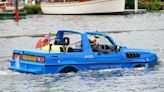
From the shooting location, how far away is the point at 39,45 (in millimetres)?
23312

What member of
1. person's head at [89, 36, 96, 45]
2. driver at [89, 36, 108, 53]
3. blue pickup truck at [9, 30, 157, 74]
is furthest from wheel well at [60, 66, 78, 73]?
person's head at [89, 36, 96, 45]

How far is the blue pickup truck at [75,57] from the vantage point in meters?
20.7

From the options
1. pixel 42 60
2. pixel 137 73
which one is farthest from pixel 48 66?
pixel 137 73

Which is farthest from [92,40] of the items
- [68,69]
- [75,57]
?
[68,69]

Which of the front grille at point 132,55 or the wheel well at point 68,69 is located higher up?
the front grille at point 132,55

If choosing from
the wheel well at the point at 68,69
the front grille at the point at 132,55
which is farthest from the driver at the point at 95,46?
the wheel well at the point at 68,69

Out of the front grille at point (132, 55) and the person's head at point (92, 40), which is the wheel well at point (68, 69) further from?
the front grille at point (132, 55)

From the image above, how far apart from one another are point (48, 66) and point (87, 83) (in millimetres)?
1653

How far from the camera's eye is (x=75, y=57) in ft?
69.3

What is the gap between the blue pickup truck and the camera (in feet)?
68.0

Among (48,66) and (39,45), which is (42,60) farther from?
(39,45)

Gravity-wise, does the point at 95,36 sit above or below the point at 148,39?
above

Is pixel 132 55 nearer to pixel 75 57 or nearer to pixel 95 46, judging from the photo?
pixel 95 46

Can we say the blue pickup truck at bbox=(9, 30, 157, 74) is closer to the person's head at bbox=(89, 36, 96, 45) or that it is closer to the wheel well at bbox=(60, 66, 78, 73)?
the wheel well at bbox=(60, 66, 78, 73)
